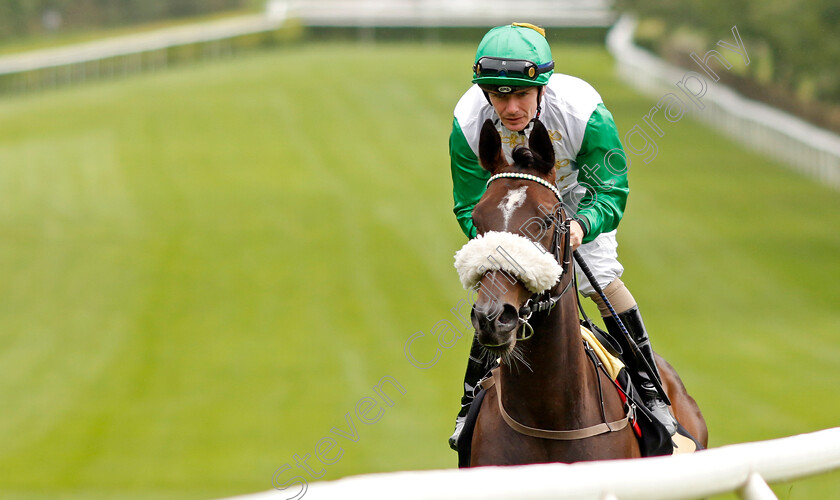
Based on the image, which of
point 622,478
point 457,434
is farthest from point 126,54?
point 622,478

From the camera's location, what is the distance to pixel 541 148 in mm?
3568

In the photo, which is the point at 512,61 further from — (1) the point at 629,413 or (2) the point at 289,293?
(2) the point at 289,293

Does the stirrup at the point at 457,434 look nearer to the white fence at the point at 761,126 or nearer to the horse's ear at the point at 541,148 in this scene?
the horse's ear at the point at 541,148

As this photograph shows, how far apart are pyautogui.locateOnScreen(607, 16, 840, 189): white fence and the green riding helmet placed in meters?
20.4

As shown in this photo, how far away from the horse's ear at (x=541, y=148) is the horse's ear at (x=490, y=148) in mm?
134

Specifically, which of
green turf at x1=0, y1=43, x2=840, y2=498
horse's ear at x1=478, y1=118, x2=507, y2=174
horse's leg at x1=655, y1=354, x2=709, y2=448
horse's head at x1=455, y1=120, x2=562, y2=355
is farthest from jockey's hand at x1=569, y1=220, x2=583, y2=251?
horse's leg at x1=655, y1=354, x2=709, y2=448

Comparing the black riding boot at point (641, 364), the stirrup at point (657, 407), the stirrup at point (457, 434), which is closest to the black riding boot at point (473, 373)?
the stirrup at point (457, 434)

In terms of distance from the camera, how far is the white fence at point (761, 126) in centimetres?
2350

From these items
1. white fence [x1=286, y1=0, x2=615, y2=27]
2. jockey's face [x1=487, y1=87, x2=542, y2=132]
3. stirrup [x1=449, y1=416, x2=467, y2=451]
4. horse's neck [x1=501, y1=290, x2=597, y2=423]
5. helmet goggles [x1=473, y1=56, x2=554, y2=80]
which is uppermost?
helmet goggles [x1=473, y1=56, x2=554, y2=80]

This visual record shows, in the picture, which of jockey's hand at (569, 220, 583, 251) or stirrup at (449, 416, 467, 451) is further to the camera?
stirrup at (449, 416, 467, 451)

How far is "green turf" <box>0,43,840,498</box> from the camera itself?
12.5 meters

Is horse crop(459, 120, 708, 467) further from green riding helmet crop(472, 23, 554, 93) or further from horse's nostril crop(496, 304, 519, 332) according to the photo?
green riding helmet crop(472, 23, 554, 93)

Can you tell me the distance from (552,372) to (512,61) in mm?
1182

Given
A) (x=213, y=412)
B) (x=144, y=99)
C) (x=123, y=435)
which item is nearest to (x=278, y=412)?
(x=213, y=412)
